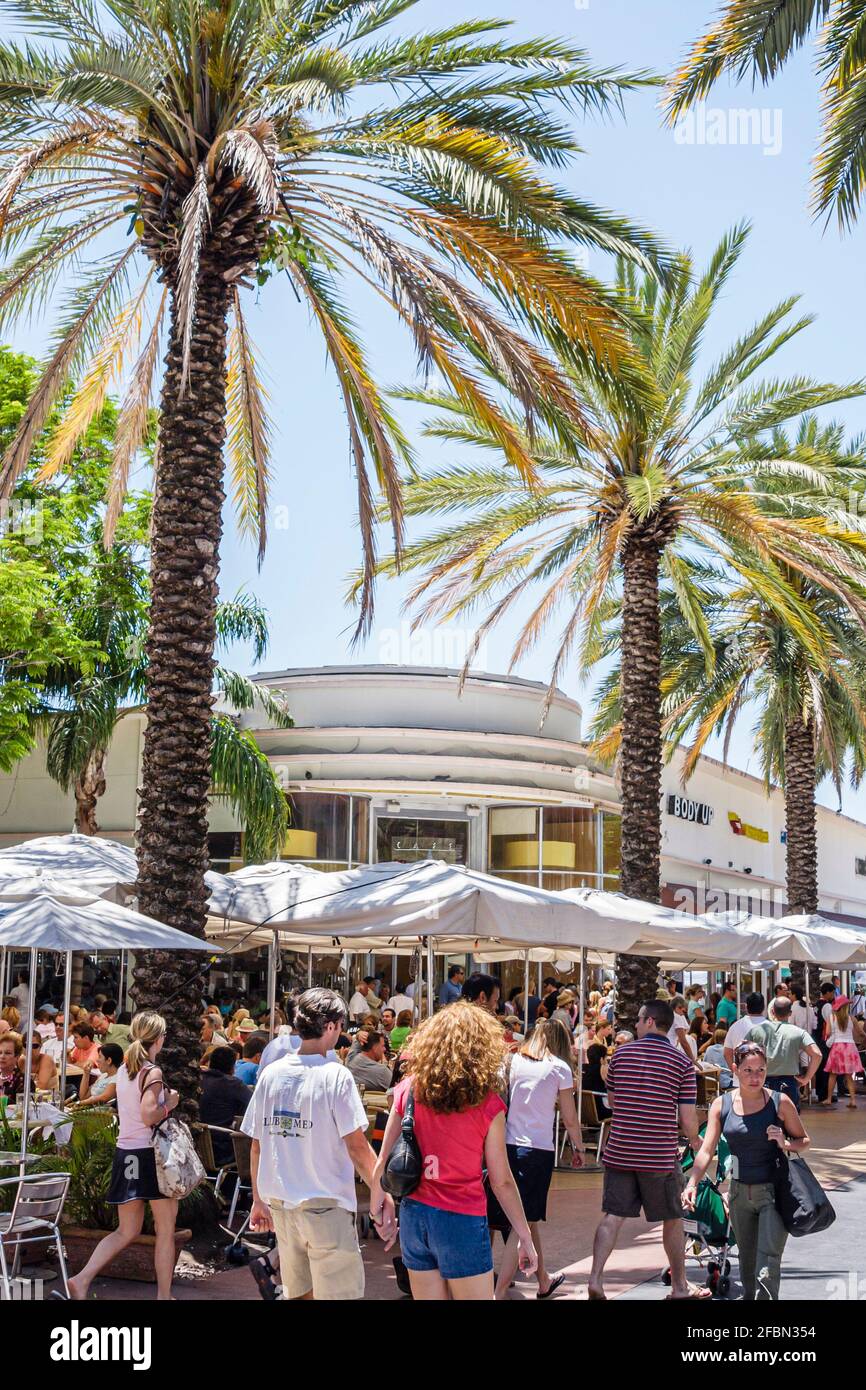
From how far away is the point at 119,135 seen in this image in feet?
36.4

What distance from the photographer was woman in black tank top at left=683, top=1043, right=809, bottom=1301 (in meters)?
7.82

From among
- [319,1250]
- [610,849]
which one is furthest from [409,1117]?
[610,849]

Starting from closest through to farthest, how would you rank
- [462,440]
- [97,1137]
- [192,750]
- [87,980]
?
1. [97,1137]
2. [192,750]
3. [462,440]
4. [87,980]

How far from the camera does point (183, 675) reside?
1080 centimetres

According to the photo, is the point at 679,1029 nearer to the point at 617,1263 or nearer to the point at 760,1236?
the point at 617,1263

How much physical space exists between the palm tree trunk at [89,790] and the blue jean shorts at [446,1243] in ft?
69.9

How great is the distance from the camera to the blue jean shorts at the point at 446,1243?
5.55m

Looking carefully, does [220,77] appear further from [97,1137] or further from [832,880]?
[832,880]

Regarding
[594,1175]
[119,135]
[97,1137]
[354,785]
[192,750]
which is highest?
[119,135]

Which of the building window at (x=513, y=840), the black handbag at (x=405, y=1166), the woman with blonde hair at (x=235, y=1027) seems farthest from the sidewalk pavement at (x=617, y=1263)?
the building window at (x=513, y=840)

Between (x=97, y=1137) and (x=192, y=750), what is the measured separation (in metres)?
2.86

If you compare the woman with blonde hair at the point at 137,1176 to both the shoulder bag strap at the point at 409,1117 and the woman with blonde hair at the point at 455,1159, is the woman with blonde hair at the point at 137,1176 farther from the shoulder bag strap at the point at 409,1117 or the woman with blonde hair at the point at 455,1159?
the shoulder bag strap at the point at 409,1117

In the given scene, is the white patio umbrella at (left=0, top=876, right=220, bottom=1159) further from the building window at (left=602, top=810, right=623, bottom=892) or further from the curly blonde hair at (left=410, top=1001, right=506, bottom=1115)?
the building window at (left=602, top=810, right=623, bottom=892)
